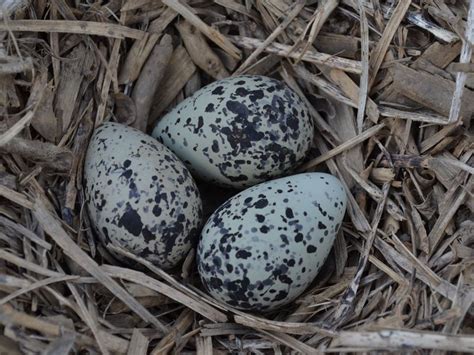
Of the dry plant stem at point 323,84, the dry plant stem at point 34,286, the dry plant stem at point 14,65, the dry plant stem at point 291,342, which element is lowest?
the dry plant stem at point 291,342

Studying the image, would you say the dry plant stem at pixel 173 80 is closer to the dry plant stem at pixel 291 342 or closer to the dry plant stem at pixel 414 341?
the dry plant stem at pixel 291 342

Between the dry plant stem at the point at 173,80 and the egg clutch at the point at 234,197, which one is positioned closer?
the egg clutch at the point at 234,197

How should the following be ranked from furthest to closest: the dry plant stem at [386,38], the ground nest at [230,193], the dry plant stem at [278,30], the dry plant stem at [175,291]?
the dry plant stem at [278,30] → the dry plant stem at [386,38] → the dry plant stem at [175,291] → the ground nest at [230,193]

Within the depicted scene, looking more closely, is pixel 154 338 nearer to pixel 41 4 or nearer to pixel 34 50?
pixel 34 50

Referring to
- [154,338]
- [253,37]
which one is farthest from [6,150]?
[253,37]

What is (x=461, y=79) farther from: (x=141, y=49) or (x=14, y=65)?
(x=14, y=65)

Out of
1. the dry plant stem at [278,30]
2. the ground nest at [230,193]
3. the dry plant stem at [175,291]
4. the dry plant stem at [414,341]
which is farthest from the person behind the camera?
the dry plant stem at [278,30]

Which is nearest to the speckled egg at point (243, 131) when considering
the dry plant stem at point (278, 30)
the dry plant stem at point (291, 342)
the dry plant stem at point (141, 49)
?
the dry plant stem at point (278, 30)

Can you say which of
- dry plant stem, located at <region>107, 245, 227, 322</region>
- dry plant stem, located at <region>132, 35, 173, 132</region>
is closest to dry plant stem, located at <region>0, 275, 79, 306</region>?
dry plant stem, located at <region>107, 245, 227, 322</region>

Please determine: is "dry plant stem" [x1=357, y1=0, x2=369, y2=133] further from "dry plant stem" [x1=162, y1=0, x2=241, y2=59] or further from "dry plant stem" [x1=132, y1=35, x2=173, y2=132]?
"dry plant stem" [x1=132, y1=35, x2=173, y2=132]
